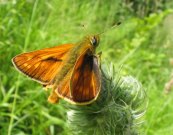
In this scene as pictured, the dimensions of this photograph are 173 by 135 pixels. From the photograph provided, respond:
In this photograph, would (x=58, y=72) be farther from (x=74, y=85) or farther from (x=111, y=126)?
(x=111, y=126)

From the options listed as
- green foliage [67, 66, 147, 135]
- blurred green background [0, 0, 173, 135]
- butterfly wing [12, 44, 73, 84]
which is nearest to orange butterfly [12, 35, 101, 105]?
butterfly wing [12, 44, 73, 84]

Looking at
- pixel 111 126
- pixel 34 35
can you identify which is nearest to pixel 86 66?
pixel 111 126

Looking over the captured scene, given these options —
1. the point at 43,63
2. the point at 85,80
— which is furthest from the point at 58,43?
the point at 85,80

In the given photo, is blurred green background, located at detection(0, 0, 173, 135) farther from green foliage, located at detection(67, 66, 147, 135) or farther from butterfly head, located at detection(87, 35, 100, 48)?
butterfly head, located at detection(87, 35, 100, 48)

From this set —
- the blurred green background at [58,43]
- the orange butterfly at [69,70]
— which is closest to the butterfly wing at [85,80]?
the orange butterfly at [69,70]

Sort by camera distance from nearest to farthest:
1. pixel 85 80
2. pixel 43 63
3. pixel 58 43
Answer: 1. pixel 85 80
2. pixel 43 63
3. pixel 58 43

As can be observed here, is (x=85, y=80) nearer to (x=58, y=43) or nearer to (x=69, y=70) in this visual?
(x=69, y=70)
